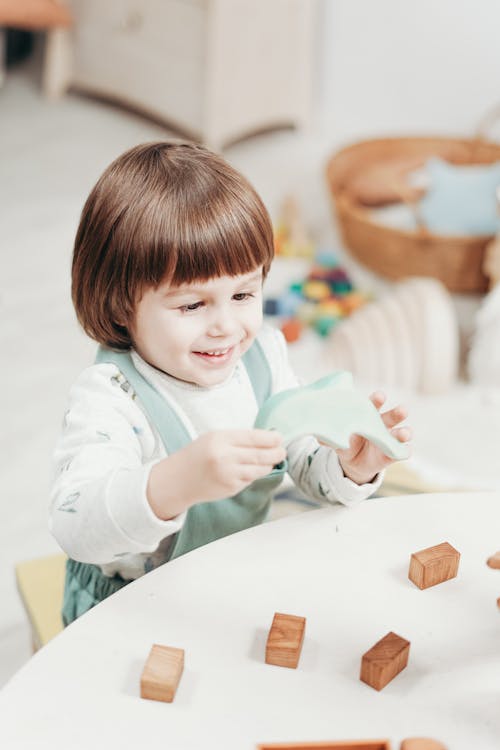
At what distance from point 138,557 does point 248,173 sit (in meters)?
2.47

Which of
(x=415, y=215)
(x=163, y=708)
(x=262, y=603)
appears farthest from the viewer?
(x=415, y=215)

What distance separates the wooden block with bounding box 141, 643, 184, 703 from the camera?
0.67m

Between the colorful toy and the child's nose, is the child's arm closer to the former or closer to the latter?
the child's nose

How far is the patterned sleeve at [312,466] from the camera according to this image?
35.2 inches

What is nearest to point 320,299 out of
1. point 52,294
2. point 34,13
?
point 52,294

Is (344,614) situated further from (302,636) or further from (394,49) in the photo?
(394,49)

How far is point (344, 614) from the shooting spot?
0.77 meters

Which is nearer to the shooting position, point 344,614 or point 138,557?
point 344,614

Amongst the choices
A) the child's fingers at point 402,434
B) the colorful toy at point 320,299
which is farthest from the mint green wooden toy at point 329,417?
the colorful toy at point 320,299

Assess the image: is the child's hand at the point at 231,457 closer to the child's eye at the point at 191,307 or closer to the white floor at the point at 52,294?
the child's eye at the point at 191,307

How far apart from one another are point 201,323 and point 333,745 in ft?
1.21

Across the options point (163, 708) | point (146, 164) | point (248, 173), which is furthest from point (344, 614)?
point (248, 173)

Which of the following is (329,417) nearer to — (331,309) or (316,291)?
(331,309)

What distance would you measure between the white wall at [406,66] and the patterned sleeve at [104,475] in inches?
91.7
